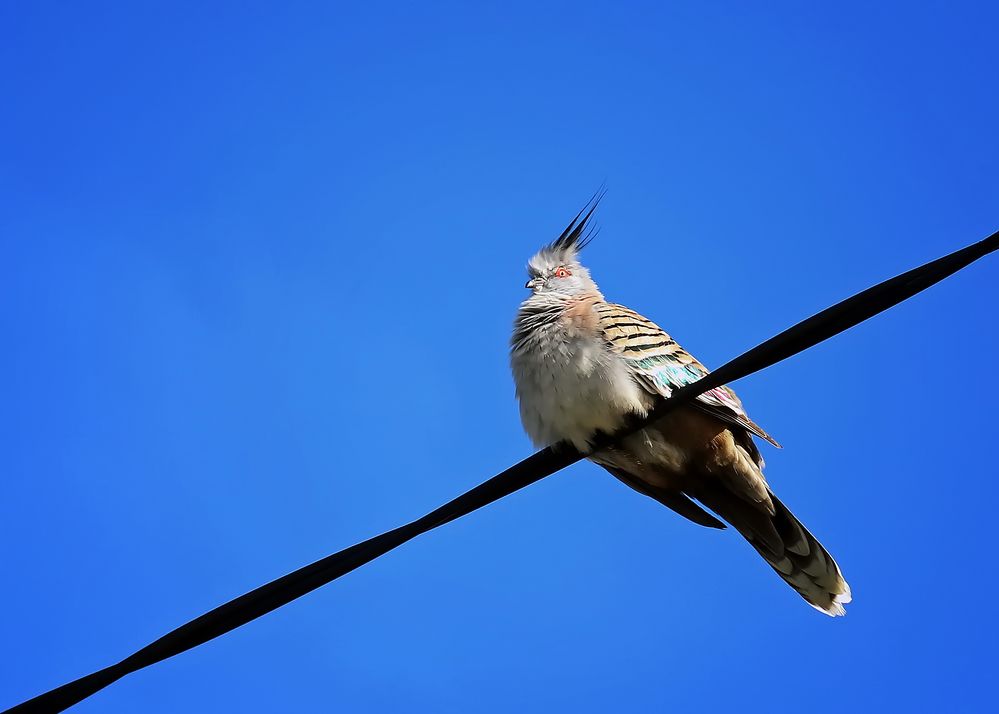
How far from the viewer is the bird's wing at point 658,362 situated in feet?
19.1

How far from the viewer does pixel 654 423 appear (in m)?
5.85

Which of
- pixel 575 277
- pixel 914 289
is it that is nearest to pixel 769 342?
pixel 914 289

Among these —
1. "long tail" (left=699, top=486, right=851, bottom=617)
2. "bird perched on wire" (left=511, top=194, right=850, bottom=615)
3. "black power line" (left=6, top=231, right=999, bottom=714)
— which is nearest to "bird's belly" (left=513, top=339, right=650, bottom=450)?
"bird perched on wire" (left=511, top=194, right=850, bottom=615)

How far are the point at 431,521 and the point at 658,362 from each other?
2288mm

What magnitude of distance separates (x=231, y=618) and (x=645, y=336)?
3195 mm

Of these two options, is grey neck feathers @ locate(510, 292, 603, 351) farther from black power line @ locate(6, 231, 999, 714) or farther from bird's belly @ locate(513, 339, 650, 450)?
black power line @ locate(6, 231, 999, 714)

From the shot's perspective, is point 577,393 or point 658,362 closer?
point 577,393

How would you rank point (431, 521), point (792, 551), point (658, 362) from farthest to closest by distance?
1. point (792, 551)
2. point (658, 362)
3. point (431, 521)

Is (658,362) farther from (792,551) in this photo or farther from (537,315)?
(792,551)

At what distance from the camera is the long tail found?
6.27m

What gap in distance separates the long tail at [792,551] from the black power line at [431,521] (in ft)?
6.99

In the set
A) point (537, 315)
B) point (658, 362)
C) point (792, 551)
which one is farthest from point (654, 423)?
point (792, 551)

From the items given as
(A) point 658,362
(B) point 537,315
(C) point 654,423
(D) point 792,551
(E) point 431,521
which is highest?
(B) point 537,315

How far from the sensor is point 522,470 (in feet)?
14.6
